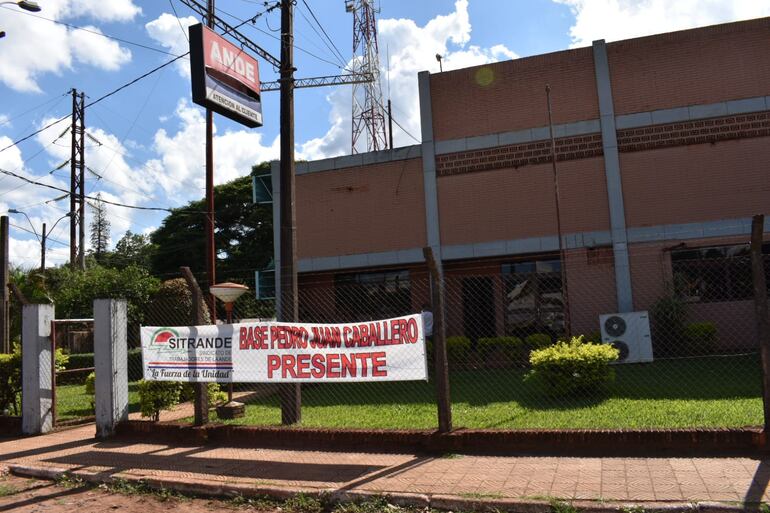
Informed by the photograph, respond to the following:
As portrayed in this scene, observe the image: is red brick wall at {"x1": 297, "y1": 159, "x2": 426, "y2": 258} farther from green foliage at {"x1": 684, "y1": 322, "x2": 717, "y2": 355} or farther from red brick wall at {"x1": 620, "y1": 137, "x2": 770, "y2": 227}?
green foliage at {"x1": 684, "y1": 322, "x2": 717, "y2": 355}

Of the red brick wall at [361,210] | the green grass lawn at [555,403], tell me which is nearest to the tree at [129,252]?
the red brick wall at [361,210]

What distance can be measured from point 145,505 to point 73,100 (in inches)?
1215

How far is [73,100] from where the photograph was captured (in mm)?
30922

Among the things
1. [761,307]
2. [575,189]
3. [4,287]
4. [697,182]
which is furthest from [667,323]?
[4,287]

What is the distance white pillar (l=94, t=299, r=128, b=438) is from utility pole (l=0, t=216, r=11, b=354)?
3.99 metres

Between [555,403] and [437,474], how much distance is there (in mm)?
3792

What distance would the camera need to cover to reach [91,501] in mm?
5762

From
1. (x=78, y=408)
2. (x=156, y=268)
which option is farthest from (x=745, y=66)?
(x=156, y=268)

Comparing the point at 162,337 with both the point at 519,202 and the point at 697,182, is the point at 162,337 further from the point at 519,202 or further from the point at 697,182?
the point at 697,182

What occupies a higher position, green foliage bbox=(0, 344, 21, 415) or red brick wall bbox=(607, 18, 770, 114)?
red brick wall bbox=(607, 18, 770, 114)

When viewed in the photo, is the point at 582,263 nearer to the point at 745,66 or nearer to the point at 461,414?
the point at 745,66

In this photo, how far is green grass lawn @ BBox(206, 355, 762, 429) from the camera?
744 centimetres

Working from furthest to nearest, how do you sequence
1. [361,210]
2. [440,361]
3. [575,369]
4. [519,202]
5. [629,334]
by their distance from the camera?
[361,210]
[519,202]
[629,334]
[575,369]
[440,361]

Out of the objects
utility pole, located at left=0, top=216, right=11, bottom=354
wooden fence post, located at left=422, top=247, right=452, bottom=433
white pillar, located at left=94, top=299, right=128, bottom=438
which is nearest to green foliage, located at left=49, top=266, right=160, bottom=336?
utility pole, located at left=0, top=216, right=11, bottom=354
